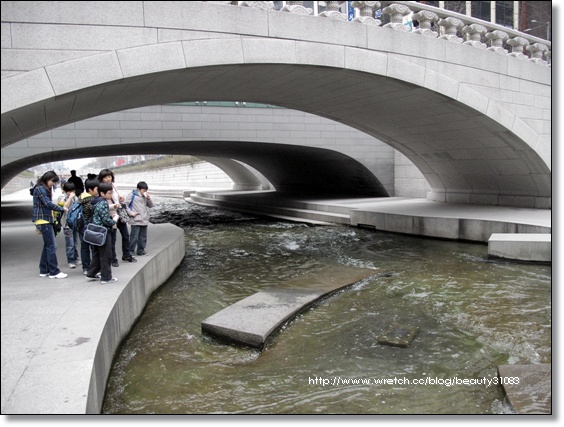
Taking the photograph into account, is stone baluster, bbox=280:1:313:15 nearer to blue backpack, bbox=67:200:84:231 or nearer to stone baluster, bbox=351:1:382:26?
stone baluster, bbox=351:1:382:26

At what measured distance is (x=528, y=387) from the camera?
4.05 m

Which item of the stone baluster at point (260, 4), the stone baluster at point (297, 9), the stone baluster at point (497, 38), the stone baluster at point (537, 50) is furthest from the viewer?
the stone baluster at point (537, 50)

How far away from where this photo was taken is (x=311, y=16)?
875 cm

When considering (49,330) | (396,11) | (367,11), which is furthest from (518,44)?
(49,330)

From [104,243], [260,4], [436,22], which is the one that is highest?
[436,22]

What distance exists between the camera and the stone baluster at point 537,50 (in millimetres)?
13031

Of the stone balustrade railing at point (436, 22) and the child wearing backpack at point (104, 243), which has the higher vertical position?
the stone balustrade railing at point (436, 22)

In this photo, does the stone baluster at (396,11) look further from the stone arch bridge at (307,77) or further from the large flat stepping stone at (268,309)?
the large flat stepping stone at (268,309)

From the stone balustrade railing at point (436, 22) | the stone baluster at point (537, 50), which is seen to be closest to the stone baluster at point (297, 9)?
the stone balustrade railing at point (436, 22)

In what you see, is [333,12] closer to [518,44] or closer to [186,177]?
[518,44]

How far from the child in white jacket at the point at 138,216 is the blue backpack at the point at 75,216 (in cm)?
247

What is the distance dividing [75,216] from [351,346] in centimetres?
343

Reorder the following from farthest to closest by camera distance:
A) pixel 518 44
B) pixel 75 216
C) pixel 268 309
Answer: pixel 518 44
pixel 268 309
pixel 75 216

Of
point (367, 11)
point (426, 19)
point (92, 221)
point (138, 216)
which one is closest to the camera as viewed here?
point (92, 221)
